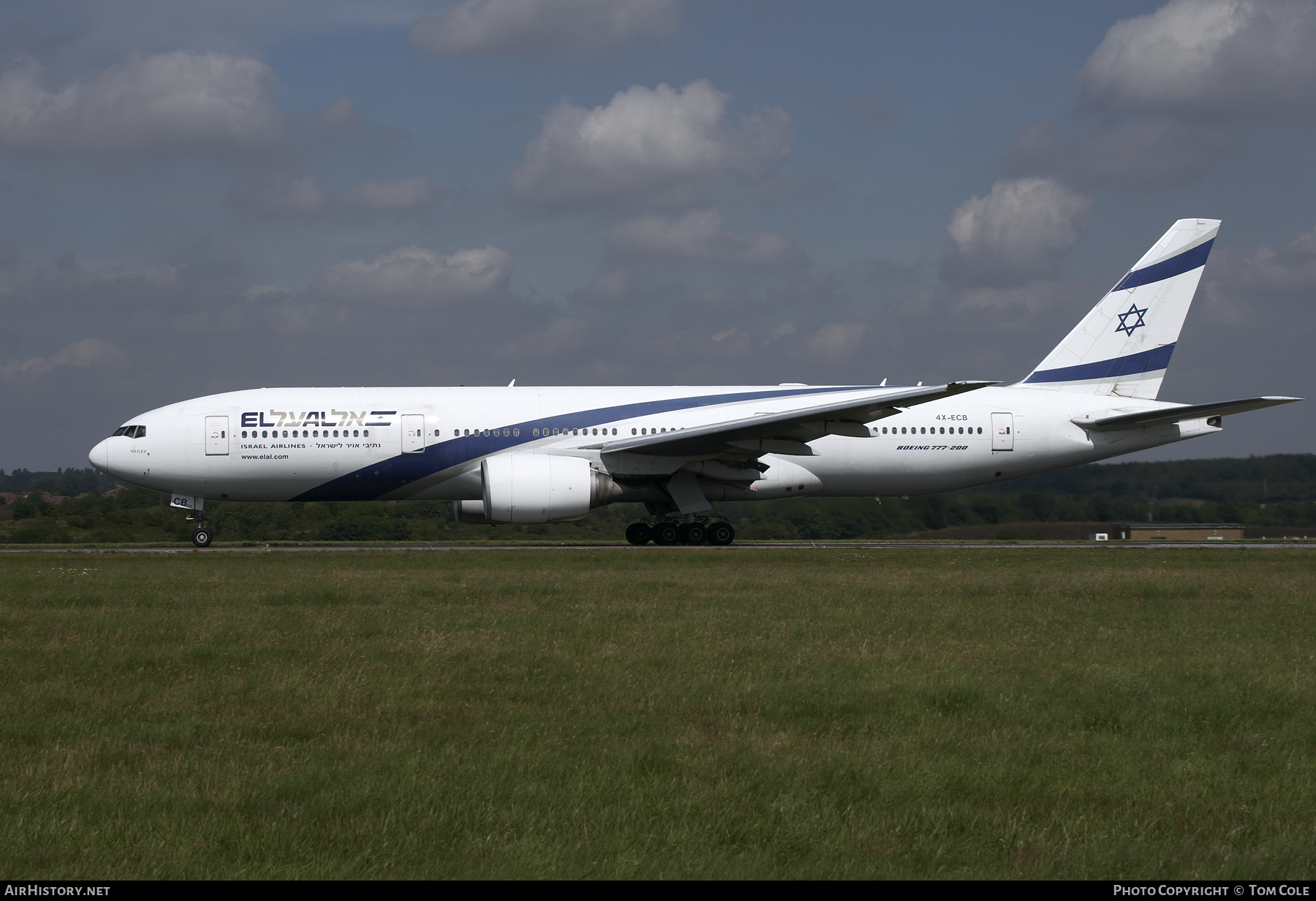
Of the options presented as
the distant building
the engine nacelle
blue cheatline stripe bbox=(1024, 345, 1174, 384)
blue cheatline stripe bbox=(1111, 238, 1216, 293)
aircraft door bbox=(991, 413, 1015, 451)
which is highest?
blue cheatline stripe bbox=(1111, 238, 1216, 293)

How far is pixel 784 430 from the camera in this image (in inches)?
814

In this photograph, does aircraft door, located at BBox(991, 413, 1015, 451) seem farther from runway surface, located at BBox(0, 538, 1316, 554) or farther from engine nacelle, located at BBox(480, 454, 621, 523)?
engine nacelle, located at BBox(480, 454, 621, 523)

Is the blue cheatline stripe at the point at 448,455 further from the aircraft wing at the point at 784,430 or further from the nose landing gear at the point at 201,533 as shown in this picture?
the nose landing gear at the point at 201,533

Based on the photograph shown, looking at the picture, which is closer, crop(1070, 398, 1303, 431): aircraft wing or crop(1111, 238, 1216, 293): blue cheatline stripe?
crop(1070, 398, 1303, 431): aircraft wing

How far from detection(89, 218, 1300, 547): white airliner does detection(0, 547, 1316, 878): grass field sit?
32.8ft

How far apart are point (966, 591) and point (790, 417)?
819 centimetres

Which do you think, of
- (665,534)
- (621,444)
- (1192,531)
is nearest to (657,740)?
(621,444)

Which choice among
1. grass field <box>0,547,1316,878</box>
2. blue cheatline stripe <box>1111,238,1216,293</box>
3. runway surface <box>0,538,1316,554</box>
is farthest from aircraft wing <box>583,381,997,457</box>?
grass field <box>0,547,1316,878</box>

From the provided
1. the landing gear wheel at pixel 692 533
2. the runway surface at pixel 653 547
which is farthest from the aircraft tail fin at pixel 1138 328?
the landing gear wheel at pixel 692 533

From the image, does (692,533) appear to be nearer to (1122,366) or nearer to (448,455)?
(448,455)

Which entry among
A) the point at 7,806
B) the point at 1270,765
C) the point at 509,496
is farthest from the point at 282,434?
the point at 1270,765

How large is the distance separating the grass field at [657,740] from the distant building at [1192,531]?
19.3 meters

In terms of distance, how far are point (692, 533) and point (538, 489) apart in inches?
148

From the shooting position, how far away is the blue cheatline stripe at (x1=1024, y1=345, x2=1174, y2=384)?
24.2 meters
